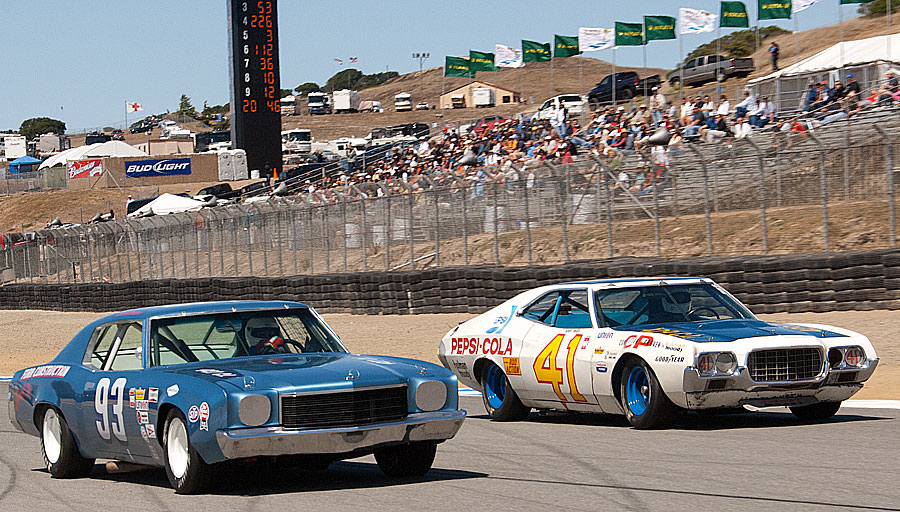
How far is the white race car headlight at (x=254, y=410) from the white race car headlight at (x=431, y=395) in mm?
945

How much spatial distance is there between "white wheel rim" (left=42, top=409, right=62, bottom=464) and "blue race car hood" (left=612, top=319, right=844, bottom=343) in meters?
4.35

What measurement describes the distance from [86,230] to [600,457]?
34664mm

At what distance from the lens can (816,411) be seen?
9633 mm

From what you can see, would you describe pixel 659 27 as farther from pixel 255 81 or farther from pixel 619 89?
pixel 255 81

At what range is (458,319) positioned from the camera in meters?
22.2

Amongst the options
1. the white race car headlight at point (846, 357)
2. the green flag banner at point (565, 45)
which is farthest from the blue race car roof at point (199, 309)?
the green flag banner at point (565, 45)

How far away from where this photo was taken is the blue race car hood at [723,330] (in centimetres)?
902

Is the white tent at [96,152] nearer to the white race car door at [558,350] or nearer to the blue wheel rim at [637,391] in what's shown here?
the white race car door at [558,350]

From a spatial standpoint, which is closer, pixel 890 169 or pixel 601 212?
pixel 890 169

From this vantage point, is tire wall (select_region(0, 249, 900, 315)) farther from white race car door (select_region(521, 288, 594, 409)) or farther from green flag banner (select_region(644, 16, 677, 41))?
green flag banner (select_region(644, 16, 677, 41))

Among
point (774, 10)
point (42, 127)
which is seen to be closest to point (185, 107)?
point (42, 127)

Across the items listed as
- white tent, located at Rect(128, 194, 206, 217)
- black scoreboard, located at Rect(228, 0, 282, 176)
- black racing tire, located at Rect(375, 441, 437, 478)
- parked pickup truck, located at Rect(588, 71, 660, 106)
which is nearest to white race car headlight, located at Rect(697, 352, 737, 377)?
black racing tire, located at Rect(375, 441, 437, 478)

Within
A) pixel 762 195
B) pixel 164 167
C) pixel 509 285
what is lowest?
pixel 509 285

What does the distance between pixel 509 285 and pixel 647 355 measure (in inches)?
479
